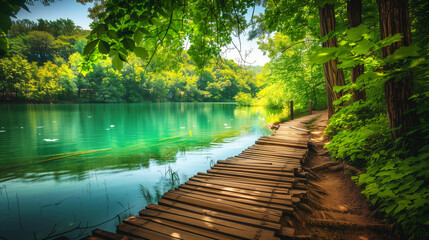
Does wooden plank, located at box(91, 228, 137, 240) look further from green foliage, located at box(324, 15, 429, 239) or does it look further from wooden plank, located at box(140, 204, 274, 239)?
green foliage, located at box(324, 15, 429, 239)

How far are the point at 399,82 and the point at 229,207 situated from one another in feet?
9.66

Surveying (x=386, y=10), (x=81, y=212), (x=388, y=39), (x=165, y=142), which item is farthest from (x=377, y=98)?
(x=165, y=142)

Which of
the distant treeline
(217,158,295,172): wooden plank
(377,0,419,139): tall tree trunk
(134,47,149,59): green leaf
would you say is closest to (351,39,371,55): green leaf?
(377,0,419,139): tall tree trunk

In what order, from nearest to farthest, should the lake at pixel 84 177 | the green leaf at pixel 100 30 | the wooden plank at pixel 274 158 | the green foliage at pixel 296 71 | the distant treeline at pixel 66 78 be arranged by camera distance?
the green leaf at pixel 100 30, the lake at pixel 84 177, the wooden plank at pixel 274 158, the green foliage at pixel 296 71, the distant treeline at pixel 66 78

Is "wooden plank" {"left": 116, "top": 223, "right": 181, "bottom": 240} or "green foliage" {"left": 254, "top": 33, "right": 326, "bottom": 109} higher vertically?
"green foliage" {"left": 254, "top": 33, "right": 326, "bottom": 109}

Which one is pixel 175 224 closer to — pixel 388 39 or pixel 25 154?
pixel 388 39

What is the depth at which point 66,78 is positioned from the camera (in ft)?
182

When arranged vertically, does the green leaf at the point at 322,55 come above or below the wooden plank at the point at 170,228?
above

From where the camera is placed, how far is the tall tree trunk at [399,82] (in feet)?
8.29

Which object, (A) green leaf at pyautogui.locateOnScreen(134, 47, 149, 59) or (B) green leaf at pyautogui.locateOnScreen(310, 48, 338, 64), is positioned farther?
(B) green leaf at pyautogui.locateOnScreen(310, 48, 338, 64)

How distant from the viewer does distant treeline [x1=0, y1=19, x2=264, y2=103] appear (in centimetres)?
4866

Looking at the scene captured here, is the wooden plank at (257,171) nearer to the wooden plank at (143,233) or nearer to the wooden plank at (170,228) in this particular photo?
the wooden plank at (170,228)

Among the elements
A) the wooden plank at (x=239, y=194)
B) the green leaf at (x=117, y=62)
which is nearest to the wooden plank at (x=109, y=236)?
the wooden plank at (x=239, y=194)

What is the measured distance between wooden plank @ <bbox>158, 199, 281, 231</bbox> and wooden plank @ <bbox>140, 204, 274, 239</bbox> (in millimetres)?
61
